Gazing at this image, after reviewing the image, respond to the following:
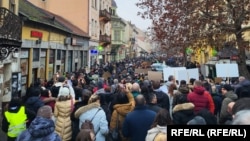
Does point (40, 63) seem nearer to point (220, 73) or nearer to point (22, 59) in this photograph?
point (22, 59)

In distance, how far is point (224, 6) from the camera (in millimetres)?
18469

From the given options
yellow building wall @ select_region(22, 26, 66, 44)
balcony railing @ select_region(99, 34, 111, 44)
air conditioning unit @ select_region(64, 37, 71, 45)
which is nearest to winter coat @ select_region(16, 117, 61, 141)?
yellow building wall @ select_region(22, 26, 66, 44)

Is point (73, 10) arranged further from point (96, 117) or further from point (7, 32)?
point (96, 117)

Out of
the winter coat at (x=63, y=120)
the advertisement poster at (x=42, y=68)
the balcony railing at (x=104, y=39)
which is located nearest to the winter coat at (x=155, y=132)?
the winter coat at (x=63, y=120)

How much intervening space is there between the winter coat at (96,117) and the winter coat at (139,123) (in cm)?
62

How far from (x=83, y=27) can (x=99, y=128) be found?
95.9 ft

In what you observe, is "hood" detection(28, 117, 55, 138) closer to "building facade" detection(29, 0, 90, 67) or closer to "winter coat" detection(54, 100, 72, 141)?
"winter coat" detection(54, 100, 72, 141)

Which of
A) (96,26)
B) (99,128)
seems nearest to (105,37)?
(96,26)

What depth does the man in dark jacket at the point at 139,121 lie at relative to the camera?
561 centimetres

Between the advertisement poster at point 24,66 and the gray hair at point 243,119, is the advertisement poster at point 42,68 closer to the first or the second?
the advertisement poster at point 24,66

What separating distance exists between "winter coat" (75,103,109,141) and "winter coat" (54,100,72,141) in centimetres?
50

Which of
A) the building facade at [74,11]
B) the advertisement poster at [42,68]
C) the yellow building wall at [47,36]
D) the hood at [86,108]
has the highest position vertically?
the building facade at [74,11]

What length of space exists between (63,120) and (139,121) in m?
1.87

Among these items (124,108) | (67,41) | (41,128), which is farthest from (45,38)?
(41,128)
